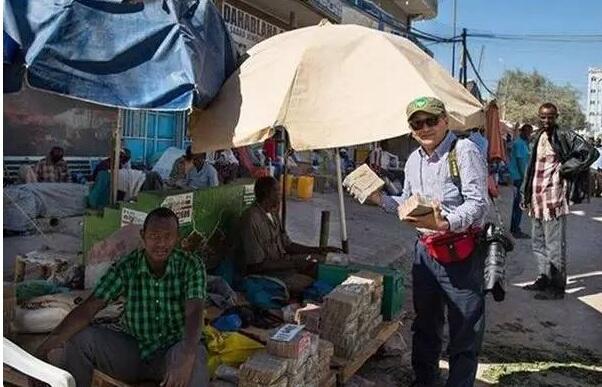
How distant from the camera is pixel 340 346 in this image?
3697 millimetres

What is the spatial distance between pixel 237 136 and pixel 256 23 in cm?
1052

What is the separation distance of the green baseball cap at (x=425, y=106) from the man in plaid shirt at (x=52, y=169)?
690cm

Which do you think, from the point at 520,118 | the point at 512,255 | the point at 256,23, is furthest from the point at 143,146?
the point at 520,118

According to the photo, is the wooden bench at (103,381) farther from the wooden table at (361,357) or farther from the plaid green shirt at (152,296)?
the wooden table at (361,357)

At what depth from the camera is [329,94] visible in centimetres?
331

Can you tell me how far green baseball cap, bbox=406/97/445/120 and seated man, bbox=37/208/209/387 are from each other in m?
1.31

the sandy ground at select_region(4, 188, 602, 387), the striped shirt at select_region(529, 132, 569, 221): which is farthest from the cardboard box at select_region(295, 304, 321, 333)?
the striped shirt at select_region(529, 132, 569, 221)

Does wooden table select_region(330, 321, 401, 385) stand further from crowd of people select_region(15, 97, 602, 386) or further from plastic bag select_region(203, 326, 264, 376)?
plastic bag select_region(203, 326, 264, 376)

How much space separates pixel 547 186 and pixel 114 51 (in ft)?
15.7

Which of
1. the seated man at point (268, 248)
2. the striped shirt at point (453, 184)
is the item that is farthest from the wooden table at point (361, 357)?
the striped shirt at point (453, 184)

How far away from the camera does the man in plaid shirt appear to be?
862cm

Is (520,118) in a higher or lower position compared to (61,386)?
higher

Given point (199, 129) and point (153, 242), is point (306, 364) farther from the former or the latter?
point (199, 129)

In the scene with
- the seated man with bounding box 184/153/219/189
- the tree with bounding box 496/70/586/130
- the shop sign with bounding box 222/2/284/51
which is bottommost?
the seated man with bounding box 184/153/219/189
